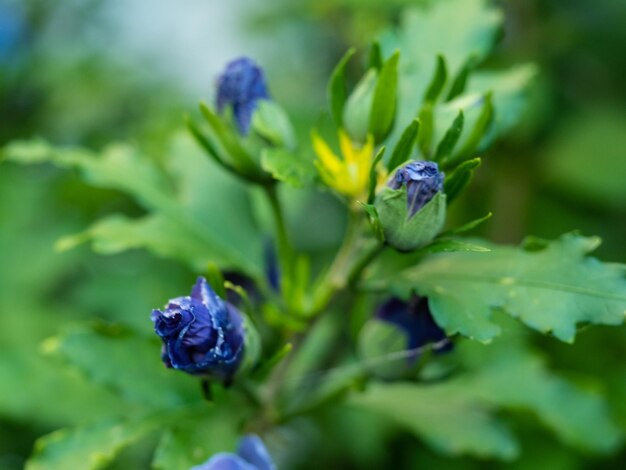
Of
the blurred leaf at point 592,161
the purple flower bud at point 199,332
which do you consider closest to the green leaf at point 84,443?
the purple flower bud at point 199,332

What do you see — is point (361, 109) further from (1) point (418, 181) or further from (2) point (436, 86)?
(1) point (418, 181)

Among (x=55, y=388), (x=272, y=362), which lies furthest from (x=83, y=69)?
(x=272, y=362)

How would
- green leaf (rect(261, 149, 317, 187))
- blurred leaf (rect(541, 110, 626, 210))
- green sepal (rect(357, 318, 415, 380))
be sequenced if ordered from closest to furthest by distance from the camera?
1. green leaf (rect(261, 149, 317, 187))
2. green sepal (rect(357, 318, 415, 380))
3. blurred leaf (rect(541, 110, 626, 210))

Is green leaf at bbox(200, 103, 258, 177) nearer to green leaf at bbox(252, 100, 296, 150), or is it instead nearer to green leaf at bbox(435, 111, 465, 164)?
green leaf at bbox(252, 100, 296, 150)

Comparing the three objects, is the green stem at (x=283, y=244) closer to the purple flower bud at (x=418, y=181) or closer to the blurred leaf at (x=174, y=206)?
the blurred leaf at (x=174, y=206)

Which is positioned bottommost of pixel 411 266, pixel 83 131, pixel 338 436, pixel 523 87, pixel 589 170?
pixel 338 436

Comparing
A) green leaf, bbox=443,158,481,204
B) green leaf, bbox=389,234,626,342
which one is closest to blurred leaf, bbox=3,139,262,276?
green leaf, bbox=389,234,626,342

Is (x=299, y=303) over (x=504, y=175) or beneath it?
over

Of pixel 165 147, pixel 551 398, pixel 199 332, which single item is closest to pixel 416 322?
pixel 199 332

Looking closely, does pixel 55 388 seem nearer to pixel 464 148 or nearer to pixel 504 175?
pixel 464 148
